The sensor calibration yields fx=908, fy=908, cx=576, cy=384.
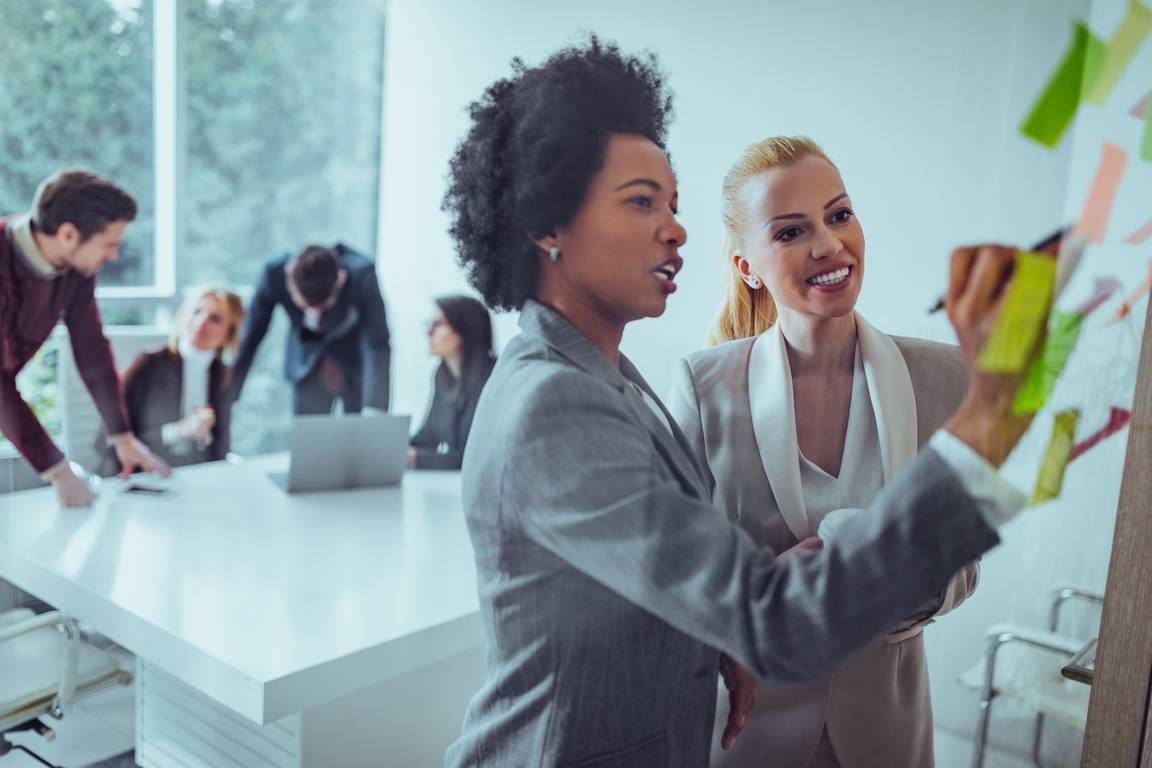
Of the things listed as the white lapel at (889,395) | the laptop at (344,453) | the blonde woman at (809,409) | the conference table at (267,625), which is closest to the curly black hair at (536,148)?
the blonde woman at (809,409)

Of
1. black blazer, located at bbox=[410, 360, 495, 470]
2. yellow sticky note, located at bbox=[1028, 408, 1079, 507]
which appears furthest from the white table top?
yellow sticky note, located at bbox=[1028, 408, 1079, 507]

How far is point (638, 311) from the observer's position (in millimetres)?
685

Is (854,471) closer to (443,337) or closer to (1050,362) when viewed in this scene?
(1050,362)

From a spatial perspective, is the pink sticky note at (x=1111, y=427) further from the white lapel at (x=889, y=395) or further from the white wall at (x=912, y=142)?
the white lapel at (x=889, y=395)

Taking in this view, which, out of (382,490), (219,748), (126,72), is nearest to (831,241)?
(219,748)

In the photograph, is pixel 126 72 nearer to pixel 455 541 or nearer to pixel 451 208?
pixel 455 541

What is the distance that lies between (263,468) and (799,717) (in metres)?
2.00

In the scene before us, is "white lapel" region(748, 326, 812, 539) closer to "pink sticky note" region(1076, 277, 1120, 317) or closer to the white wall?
the white wall

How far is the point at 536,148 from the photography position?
28.4 inches

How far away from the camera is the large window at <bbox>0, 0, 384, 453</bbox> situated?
176 centimetres

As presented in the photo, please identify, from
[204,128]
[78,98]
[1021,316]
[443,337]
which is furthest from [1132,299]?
[204,128]

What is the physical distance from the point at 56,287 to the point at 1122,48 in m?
1.67

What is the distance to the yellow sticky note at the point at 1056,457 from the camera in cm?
60

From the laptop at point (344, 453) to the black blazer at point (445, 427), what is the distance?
52mm
